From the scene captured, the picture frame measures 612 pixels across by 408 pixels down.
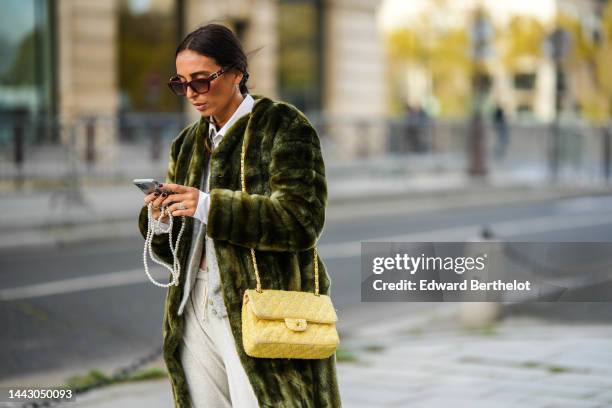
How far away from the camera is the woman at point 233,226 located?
11.1ft

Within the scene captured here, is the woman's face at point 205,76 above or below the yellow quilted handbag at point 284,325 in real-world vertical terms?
above

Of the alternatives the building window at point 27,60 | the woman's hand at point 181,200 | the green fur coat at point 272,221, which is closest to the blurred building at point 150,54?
the building window at point 27,60

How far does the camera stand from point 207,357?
363 cm

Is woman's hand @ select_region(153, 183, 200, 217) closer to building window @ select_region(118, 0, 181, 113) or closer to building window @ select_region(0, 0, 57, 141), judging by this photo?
building window @ select_region(0, 0, 57, 141)

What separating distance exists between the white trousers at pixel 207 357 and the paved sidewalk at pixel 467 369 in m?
2.65

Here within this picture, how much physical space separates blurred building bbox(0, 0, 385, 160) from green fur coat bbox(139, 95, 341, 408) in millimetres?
16078

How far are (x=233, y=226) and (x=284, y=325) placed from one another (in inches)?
13.0

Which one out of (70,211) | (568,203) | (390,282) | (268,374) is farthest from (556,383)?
(568,203)

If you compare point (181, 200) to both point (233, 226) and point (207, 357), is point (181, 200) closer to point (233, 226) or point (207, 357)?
point (233, 226)

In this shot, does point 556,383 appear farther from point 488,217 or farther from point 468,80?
point 468,80

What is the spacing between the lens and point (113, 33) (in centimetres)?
2669

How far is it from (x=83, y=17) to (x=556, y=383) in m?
21.2

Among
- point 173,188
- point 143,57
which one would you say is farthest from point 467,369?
point 143,57

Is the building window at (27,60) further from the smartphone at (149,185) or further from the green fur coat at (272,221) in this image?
the smartphone at (149,185)
